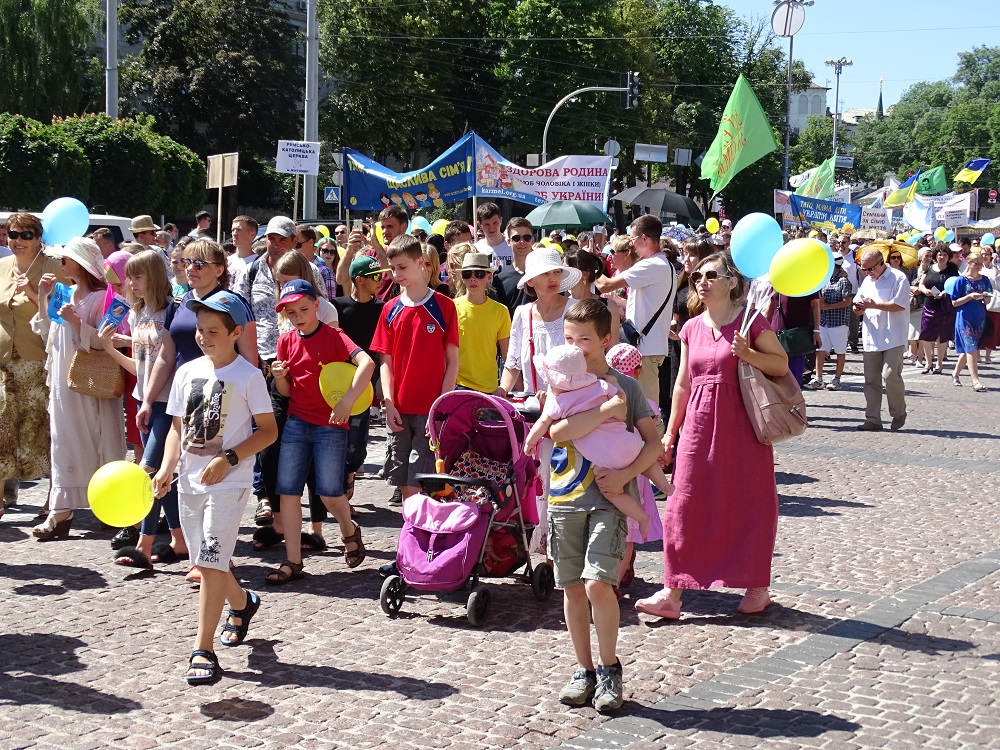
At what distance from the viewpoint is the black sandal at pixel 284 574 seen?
686 centimetres

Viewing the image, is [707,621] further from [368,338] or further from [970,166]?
[970,166]

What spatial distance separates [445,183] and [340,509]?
32.7ft

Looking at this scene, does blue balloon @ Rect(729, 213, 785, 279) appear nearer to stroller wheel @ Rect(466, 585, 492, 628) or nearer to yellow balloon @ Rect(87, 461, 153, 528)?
stroller wheel @ Rect(466, 585, 492, 628)

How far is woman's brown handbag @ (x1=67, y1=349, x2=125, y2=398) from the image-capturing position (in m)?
7.94

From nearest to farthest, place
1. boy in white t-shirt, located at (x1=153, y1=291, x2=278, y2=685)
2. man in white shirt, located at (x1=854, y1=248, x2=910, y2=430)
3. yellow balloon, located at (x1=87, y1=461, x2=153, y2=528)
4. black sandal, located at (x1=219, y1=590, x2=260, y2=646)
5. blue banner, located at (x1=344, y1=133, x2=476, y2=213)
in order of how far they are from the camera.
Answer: yellow balloon, located at (x1=87, y1=461, x2=153, y2=528)
boy in white t-shirt, located at (x1=153, y1=291, x2=278, y2=685)
black sandal, located at (x1=219, y1=590, x2=260, y2=646)
man in white shirt, located at (x1=854, y1=248, x2=910, y2=430)
blue banner, located at (x1=344, y1=133, x2=476, y2=213)

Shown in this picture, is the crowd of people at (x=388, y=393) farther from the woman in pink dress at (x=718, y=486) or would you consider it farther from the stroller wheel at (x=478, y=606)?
the stroller wheel at (x=478, y=606)

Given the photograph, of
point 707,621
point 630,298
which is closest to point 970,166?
point 630,298

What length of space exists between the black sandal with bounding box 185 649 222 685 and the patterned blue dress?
15.9 metres

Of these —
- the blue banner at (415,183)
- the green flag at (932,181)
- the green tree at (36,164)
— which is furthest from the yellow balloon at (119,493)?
the green flag at (932,181)

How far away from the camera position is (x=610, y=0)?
201ft

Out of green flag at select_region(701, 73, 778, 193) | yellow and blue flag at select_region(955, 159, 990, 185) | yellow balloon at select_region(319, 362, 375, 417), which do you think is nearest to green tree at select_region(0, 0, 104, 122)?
yellow and blue flag at select_region(955, 159, 990, 185)

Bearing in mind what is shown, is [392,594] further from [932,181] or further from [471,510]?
[932,181]

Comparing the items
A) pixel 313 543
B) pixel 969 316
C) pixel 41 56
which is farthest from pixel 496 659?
pixel 41 56

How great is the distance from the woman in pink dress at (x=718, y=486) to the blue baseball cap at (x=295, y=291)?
2.15m
